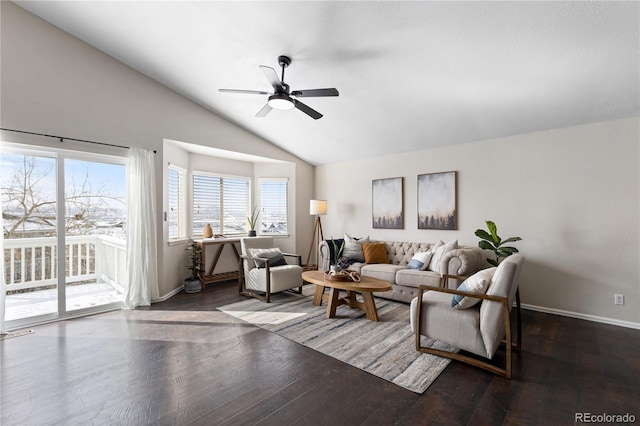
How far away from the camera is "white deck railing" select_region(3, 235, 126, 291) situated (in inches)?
137

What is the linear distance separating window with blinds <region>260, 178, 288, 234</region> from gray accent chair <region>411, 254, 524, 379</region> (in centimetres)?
437

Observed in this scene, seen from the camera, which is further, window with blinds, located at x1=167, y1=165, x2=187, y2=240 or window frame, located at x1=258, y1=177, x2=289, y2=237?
window frame, located at x1=258, y1=177, x2=289, y2=237

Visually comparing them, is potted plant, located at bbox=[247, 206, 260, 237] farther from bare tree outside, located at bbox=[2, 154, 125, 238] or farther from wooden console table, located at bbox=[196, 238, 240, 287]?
bare tree outside, located at bbox=[2, 154, 125, 238]

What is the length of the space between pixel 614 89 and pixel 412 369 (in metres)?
3.66

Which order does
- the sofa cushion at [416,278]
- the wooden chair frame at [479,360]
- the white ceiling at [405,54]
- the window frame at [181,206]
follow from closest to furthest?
the wooden chair frame at [479,360]
the white ceiling at [405,54]
the sofa cushion at [416,278]
the window frame at [181,206]

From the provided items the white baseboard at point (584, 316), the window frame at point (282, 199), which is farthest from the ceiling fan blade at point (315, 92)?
the white baseboard at point (584, 316)

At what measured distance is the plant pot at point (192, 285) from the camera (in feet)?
16.7

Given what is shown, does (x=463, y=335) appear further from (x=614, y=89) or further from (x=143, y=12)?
(x=143, y=12)

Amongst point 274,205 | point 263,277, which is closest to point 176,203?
point 274,205

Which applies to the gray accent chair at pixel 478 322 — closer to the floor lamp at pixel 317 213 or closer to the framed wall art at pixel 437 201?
the framed wall art at pixel 437 201

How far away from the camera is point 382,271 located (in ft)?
15.2

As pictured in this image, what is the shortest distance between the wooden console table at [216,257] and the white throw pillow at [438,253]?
12.0ft

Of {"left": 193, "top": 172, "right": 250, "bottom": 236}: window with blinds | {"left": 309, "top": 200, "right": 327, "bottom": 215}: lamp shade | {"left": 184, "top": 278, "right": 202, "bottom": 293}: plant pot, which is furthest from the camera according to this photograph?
{"left": 309, "top": 200, "right": 327, "bottom": 215}: lamp shade

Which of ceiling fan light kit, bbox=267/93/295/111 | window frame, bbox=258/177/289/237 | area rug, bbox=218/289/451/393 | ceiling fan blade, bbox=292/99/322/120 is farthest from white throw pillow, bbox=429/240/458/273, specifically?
window frame, bbox=258/177/289/237
